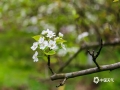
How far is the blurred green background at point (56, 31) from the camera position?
3.87m

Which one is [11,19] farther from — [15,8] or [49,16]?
[49,16]

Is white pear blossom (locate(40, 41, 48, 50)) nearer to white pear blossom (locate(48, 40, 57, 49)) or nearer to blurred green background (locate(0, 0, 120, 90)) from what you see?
white pear blossom (locate(48, 40, 57, 49))

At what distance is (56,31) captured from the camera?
455cm

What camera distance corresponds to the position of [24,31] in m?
5.61

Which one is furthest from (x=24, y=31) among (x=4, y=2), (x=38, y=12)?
(x=4, y=2)

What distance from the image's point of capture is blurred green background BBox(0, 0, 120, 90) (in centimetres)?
387

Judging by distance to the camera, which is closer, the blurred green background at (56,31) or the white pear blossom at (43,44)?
the white pear blossom at (43,44)

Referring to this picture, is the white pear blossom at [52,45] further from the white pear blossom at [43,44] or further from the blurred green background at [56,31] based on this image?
the blurred green background at [56,31]

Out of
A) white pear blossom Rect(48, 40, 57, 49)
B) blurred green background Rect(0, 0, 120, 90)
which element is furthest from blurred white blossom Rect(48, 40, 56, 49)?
blurred green background Rect(0, 0, 120, 90)

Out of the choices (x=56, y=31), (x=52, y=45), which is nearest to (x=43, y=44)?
(x=52, y=45)

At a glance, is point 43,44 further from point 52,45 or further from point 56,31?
point 56,31

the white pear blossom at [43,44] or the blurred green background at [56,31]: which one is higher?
the white pear blossom at [43,44]

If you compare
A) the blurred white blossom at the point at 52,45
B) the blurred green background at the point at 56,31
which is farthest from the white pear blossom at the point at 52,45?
the blurred green background at the point at 56,31

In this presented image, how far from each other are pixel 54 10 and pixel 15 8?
59 centimetres
